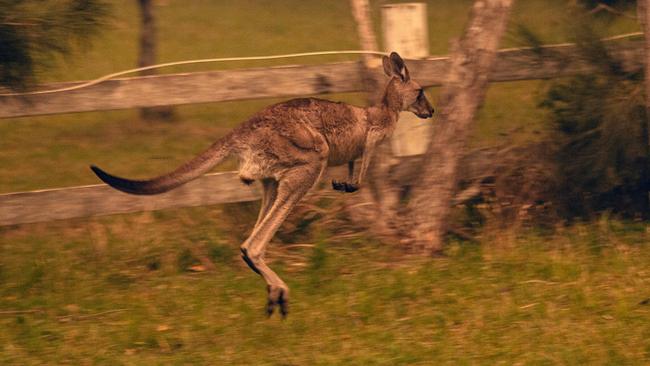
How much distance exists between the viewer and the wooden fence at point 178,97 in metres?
6.64

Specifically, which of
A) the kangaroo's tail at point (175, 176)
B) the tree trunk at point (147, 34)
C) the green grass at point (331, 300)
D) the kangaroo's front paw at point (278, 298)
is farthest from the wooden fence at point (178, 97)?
the tree trunk at point (147, 34)

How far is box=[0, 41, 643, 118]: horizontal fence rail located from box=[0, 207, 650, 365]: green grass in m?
0.91

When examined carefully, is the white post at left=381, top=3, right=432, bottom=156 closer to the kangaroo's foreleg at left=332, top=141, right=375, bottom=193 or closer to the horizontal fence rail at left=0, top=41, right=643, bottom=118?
the horizontal fence rail at left=0, top=41, right=643, bottom=118

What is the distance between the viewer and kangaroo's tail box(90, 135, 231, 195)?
4.95 metres

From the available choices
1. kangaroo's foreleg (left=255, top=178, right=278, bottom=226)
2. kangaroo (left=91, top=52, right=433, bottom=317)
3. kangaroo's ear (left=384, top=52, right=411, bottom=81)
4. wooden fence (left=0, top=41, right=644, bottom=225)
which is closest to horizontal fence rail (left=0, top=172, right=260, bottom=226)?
wooden fence (left=0, top=41, right=644, bottom=225)

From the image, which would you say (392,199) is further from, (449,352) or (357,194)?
(449,352)

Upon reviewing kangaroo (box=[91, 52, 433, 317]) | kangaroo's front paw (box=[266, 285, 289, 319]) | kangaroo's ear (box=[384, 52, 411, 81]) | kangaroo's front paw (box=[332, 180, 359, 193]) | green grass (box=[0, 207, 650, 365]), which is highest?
kangaroo's ear (box=[384, 52, 411, 81])

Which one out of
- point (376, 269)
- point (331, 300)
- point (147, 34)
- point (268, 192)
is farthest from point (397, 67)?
point (147, 34)

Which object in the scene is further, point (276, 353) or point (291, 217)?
point (291, 217)

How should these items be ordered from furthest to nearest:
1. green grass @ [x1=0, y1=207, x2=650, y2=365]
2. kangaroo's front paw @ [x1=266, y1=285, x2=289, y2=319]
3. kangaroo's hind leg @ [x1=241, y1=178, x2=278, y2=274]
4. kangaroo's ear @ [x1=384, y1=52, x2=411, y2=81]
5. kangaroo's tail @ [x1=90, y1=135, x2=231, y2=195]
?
kangaroo's ear @ [x1=384, y1=52, x2=411, y2=81]
kangaroo's hind leg @ [x1=241, y1=178, x2=278, y2=274]
kangaroo's front paw @ [x1=266, y1=285, x2=289, y2=319]
green grass @ [x1=0, y1=207, x2=650, y2=365]
kangaroo's tail @ [x1=90, y1=135, x2=231, y2=195]

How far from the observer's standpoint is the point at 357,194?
7.16 m

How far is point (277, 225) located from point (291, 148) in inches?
16.4

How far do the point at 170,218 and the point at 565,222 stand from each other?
2735 mm

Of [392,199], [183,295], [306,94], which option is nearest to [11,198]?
[183,295]
